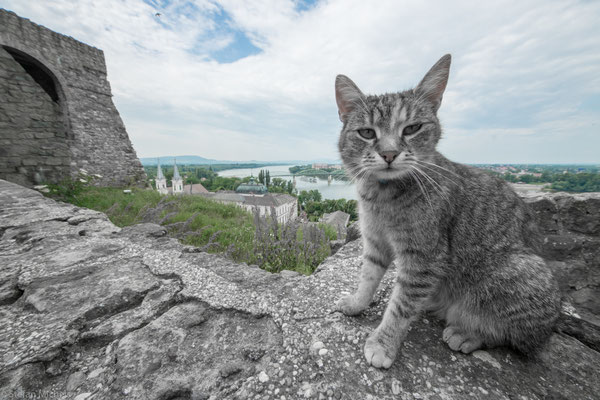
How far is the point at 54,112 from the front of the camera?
6762 millimetres

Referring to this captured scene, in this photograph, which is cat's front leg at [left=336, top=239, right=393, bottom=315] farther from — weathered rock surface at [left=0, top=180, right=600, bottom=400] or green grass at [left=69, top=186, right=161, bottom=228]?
green grass at [left=69, top=186, right=161, bottom=228]

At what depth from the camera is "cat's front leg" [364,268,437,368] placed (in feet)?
4.61

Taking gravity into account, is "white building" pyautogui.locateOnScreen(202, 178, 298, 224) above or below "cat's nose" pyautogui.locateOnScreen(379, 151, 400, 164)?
below

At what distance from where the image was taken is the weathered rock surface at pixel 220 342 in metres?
1.21

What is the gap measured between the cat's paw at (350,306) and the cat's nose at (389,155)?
1.06 m

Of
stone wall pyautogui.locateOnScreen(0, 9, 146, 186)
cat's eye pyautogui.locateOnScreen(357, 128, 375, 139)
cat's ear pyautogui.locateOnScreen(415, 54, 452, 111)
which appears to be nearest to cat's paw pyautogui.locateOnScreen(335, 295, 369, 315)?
cat's eye pyautogui.locateOnScreen(357, 128, 375, 139)

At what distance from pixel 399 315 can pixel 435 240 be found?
0.57 m

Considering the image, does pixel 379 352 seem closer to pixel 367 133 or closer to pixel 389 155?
pixel 389 155

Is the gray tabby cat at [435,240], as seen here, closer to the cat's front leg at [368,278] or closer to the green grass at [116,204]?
the cat's front leg at [368,278]

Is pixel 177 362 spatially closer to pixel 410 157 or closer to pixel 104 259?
pixel 104 259

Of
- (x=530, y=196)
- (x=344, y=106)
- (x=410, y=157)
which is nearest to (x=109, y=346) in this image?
(x=410, y=157)

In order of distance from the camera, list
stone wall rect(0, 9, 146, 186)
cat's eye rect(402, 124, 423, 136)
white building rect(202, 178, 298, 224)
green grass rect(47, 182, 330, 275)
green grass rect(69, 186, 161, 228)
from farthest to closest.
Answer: stone wall rect(0, 9, 146, 186) → green grass rect(69, 186, 161, 228) → white building rect(202, 178, 298, 224) → green grass rect(47, 182, 330, 275) → cat's eye rect(402, 124, 423, 136)

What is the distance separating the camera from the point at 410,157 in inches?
67.5

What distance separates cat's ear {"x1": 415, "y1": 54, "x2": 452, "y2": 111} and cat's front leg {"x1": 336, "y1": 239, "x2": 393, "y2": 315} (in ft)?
4.43
